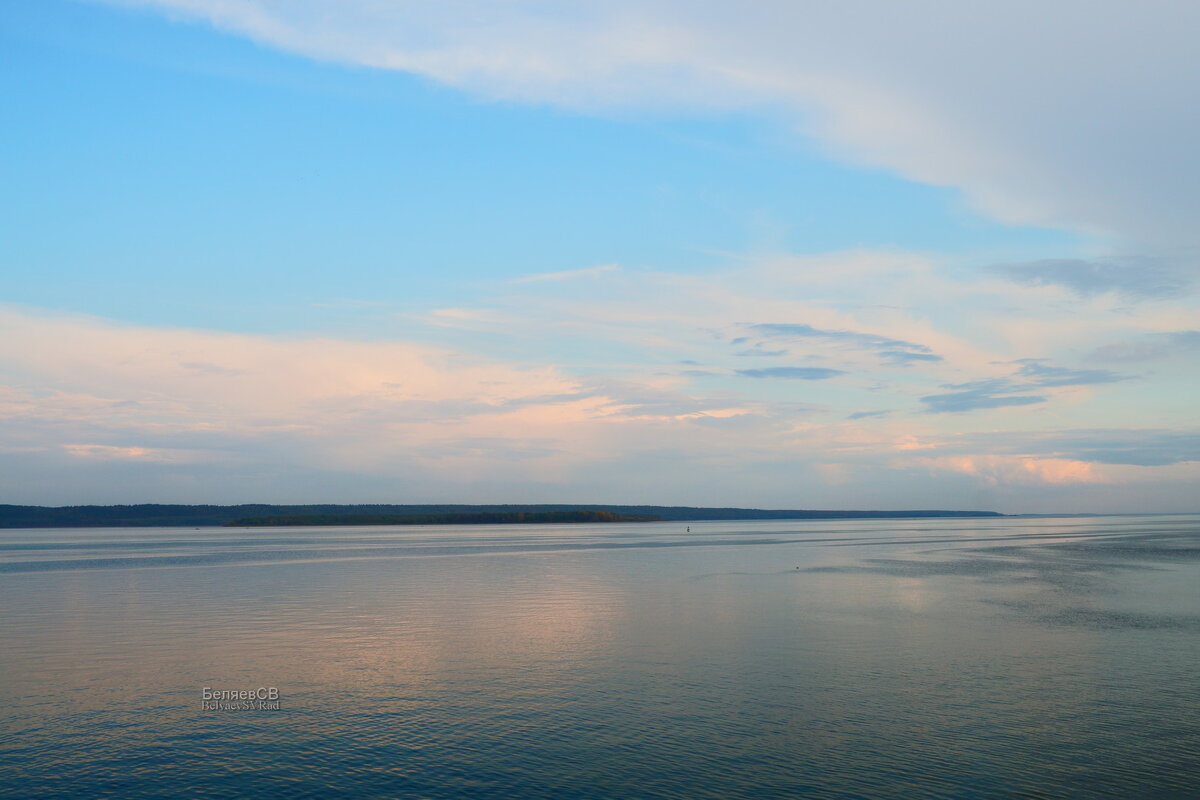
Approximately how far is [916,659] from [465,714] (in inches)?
629

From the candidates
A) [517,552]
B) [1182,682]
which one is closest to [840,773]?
[1182,682]

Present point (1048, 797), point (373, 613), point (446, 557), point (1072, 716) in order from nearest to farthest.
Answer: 1. point (1048, 797)
2. point (1072, 716)
3. point (373, 613)
4. point (446, 557)

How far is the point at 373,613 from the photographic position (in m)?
41.7

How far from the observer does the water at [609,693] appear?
1812 centimetres

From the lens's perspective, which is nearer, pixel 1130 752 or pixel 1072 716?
pixel 1130 752

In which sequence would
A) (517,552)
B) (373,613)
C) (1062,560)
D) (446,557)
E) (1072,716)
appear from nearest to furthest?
(1072,716)
(373,613)
(1062,560)
(446,557)
(517,552)

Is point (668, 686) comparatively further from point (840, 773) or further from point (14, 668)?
point (14, 668)

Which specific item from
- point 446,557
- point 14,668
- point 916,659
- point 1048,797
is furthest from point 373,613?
point 446,557

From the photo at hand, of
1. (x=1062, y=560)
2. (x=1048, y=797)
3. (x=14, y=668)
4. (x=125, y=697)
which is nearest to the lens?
(x=1048, y=797)

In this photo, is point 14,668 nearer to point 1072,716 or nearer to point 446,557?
point 1072,716

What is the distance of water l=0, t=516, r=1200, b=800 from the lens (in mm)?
18125

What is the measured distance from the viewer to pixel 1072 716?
2209 cm

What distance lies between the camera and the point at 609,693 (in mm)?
24922

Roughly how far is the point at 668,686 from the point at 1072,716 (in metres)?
10.9
